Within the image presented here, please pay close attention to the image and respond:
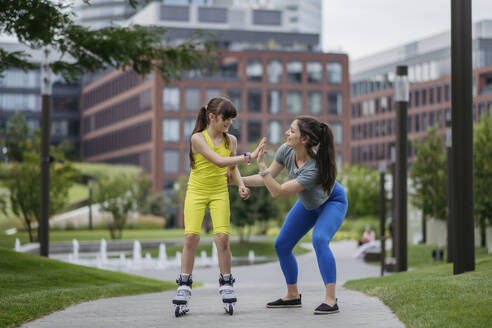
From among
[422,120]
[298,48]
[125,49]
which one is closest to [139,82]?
[298,48]

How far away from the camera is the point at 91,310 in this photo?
25.4ft

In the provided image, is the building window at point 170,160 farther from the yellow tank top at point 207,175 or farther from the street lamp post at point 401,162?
the yellow tank top at point 207,175

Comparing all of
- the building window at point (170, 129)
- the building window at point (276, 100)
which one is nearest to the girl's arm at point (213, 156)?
the building window at point (170, 129)

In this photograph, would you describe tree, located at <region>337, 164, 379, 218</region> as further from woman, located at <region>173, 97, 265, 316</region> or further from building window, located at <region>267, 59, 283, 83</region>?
woman, located at <region>173, 97, 265, 316</region>

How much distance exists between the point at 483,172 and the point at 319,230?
86.7ft

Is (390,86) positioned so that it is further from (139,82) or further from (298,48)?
(139,82)

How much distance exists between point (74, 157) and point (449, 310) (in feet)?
339

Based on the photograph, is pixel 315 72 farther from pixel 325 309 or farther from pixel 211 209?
pixel 325 309

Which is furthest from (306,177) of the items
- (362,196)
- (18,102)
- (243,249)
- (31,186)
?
(18,102)

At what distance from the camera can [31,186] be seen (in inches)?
1462

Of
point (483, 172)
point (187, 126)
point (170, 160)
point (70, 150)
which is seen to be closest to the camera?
point (483, 172)

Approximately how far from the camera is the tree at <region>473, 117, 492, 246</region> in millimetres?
31562

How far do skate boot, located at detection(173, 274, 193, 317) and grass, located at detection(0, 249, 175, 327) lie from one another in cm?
123

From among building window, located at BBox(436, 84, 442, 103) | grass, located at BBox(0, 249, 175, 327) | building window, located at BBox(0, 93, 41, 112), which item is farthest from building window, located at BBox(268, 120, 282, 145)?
grass, located at BBox(0, 249, 175, 327)
